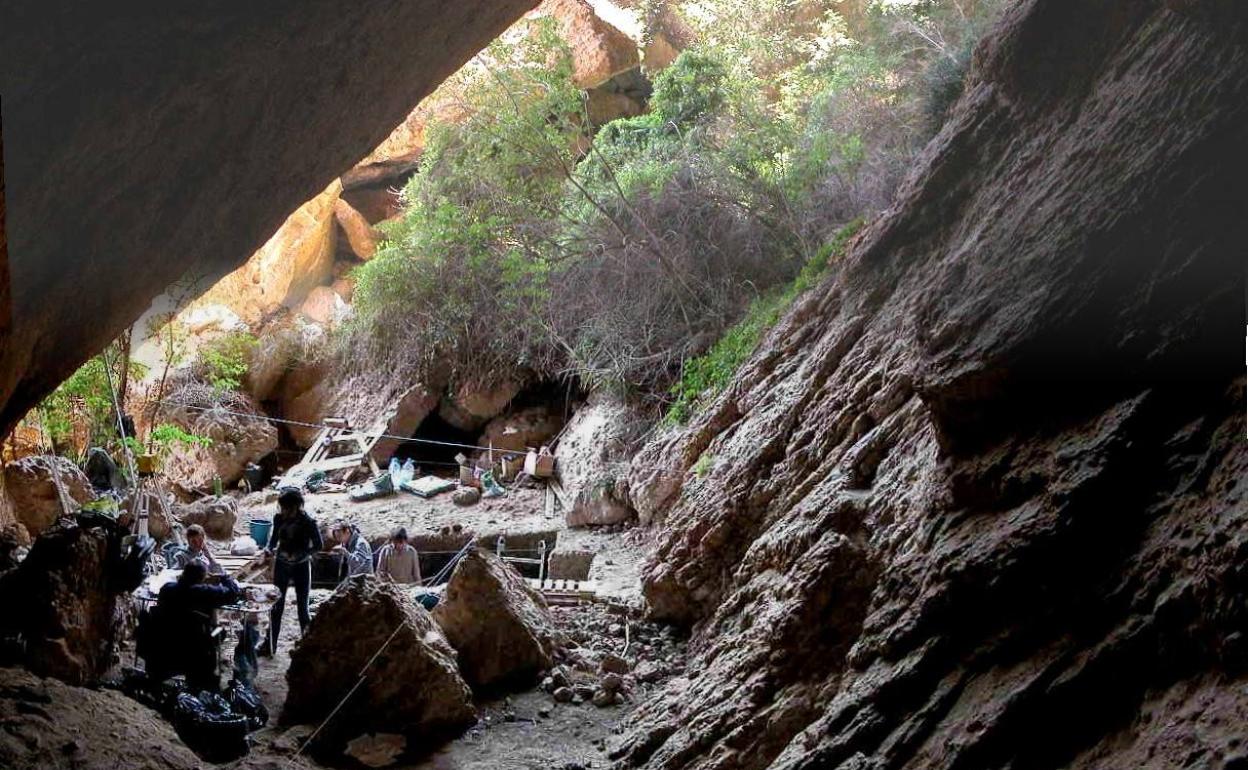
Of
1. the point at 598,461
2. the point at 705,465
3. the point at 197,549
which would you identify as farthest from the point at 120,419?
the point at 705,465

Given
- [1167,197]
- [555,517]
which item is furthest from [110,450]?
[1167,197]

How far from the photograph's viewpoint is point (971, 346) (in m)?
5.07

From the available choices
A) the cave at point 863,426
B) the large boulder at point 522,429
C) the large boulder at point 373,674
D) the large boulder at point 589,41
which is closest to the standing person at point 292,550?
the cave at point 863,426

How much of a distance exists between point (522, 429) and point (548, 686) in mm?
10008

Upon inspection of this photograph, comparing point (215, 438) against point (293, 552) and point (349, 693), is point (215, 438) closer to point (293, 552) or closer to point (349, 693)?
point (293, 552)

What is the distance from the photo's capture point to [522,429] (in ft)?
58.5

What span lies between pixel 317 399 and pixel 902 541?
688 inches

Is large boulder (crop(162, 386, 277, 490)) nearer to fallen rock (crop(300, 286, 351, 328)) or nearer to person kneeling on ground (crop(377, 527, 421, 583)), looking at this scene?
fallen rock (crop(300, 286, 351, 328))

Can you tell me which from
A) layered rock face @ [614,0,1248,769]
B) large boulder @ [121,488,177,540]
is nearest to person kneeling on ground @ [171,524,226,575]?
large boulder @ [121,488,177,540]

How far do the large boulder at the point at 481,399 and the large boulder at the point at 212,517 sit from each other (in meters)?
5.23

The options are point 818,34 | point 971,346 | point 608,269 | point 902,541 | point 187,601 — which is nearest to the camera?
point 971,346

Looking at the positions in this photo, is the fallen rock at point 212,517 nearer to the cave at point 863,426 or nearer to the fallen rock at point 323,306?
the cave at point 863,426

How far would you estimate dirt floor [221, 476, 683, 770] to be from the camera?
691 centimetres

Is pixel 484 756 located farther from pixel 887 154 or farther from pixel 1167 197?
pixel 887 154
